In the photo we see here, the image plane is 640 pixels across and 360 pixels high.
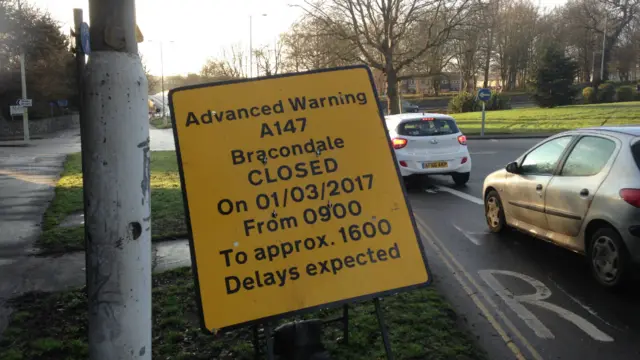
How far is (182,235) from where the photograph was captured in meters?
8.01

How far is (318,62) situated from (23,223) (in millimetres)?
26319

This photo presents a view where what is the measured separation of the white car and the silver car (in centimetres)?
471

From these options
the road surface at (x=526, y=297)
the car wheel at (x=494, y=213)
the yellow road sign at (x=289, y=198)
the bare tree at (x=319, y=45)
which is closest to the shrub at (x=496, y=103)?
the bare tree at (x=319, y=45)

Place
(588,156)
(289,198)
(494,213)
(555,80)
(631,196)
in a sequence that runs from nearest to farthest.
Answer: (289,198) → (631,196) → (588,156) → (494,213) → (555,80)

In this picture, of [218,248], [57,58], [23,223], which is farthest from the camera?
[57,58]

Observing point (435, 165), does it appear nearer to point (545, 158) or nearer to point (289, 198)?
point (545, 158)

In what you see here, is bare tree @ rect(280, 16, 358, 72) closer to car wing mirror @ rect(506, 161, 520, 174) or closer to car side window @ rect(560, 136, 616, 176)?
car wing mirror @ rect(506, 161, 520, 174)

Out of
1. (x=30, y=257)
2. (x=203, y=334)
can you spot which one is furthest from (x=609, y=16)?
(x=203, y=334)

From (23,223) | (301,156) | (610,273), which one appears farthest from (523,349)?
(23,223)

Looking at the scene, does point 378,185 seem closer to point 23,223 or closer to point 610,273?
point 610,273

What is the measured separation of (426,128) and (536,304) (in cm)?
756

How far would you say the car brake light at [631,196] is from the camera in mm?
4946

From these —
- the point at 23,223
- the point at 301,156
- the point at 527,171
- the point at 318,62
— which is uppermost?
the point at 318,62

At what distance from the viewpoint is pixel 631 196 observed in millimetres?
4988
